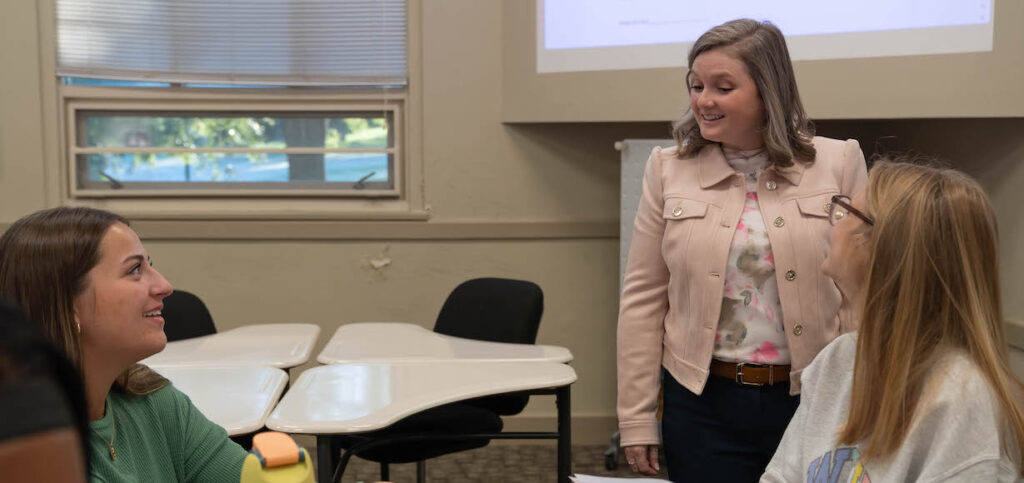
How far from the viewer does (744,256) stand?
1.70 meters

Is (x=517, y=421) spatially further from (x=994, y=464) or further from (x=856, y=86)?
(x=994, y=464)

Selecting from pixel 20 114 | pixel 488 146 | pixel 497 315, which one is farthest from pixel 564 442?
pixel 20 114

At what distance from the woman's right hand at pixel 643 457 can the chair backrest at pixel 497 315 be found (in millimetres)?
1082

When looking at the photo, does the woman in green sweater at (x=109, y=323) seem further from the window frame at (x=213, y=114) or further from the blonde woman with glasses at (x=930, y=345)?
the window frame at (x=213, y=114)

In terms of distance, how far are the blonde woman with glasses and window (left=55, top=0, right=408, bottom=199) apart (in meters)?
2.98

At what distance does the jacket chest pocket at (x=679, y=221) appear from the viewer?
1736 mm

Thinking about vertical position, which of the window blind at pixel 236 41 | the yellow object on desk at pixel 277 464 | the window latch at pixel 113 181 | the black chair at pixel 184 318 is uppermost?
the window blind at pixel 236 41

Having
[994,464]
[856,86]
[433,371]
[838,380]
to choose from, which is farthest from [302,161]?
[994,464]

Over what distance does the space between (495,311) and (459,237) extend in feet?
3.18

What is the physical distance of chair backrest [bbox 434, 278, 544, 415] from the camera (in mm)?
2953

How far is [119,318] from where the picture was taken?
1345mm

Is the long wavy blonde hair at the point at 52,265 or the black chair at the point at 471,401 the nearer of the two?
the long wavy blonde hair at the point at 52,265

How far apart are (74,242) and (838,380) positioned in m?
1.13

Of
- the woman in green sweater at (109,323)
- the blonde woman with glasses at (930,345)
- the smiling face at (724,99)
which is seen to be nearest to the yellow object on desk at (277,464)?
the woman in green sweater at (109,323)
